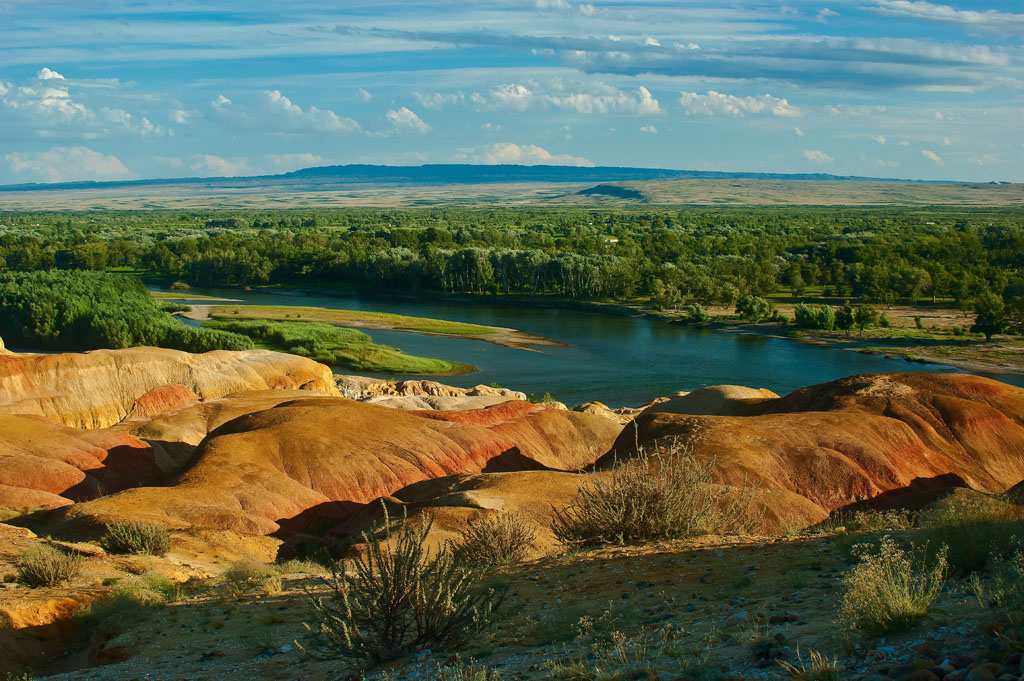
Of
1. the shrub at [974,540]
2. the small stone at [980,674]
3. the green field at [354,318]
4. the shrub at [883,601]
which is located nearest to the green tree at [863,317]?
the green field at [354,318]

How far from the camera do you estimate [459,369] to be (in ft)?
223

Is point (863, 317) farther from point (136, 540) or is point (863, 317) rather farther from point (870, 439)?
point (136, 540)

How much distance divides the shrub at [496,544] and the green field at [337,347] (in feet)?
171

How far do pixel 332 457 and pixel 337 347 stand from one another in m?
47.0

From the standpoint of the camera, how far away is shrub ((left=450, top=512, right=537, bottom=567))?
48.0ft

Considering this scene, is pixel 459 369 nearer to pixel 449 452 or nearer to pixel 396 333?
pixel 396 333

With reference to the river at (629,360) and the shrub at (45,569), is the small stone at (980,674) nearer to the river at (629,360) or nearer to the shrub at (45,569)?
the shrub at (45,569)

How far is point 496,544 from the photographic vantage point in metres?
14.7

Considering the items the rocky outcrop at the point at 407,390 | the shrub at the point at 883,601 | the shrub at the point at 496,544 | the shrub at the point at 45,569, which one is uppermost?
the shrub at the point at 883,601

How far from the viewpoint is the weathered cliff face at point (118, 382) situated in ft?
132

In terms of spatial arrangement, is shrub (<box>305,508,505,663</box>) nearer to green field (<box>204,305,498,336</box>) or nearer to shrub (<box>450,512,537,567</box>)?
shrub (<box>450,512,537,567</box>)

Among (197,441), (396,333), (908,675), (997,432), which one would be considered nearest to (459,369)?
(396,333)

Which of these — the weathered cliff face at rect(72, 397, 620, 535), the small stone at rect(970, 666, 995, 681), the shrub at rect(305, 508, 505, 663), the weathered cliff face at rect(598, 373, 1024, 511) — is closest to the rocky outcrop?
the weathered cliff face at rect(72, 397, 620, 535)

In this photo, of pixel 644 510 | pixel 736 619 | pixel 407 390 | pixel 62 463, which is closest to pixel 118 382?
pixel 62 463
